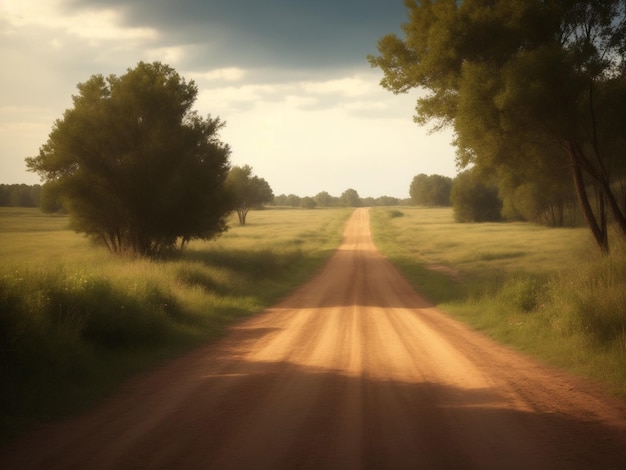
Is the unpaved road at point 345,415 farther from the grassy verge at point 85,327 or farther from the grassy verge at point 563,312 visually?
the grassy verge at point 563,312

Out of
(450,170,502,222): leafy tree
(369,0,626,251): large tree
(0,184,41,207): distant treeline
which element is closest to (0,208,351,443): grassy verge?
(369,0,626,251): large tree

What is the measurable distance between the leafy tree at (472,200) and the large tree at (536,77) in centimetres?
7695

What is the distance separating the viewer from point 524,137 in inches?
716

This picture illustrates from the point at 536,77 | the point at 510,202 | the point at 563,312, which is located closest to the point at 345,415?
the point at 563,312

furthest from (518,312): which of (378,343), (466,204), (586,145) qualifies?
(466,204)

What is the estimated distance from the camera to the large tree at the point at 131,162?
91.7 feet

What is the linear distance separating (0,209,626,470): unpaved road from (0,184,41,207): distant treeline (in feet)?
188

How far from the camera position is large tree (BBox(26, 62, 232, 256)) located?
91.7ft

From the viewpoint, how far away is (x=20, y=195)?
6072 cm

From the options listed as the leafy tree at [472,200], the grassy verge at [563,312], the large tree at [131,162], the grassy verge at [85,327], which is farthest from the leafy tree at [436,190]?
the grassy verge at [85,327]

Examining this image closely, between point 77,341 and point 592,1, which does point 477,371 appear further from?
point 592,1

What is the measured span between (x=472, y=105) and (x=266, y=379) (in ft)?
41.7

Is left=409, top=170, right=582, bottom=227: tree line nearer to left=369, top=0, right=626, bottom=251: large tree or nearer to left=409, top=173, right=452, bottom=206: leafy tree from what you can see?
left=369, top=0, right=626, bottom=251: large tree

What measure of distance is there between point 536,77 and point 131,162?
21429 millimetres
